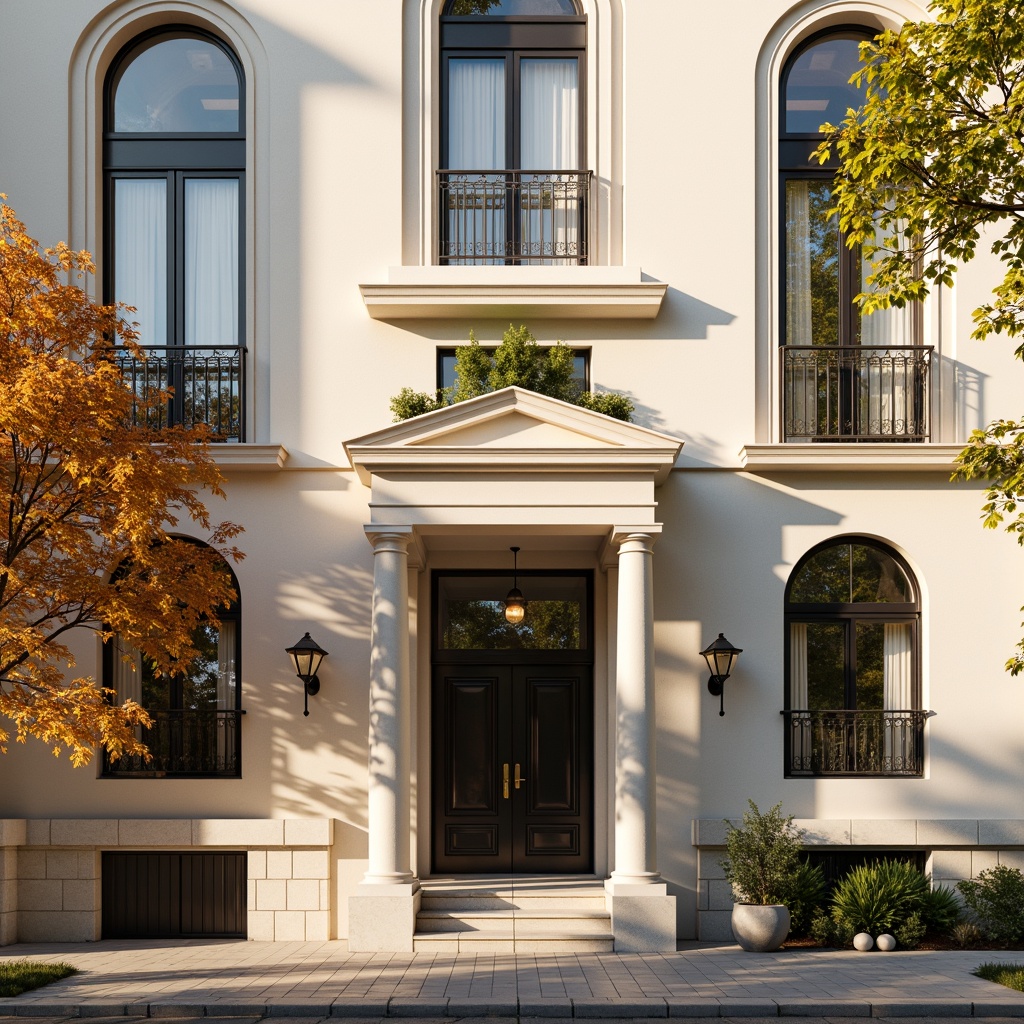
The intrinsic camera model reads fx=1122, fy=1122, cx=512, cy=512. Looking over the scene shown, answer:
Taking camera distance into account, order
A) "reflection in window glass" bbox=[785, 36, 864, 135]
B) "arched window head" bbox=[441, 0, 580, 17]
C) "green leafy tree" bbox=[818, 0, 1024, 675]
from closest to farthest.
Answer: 1. "green leafy tree" bbox=[818, 0, 1024, 675]
2. "reflection in window glass" bbox=[785, 36, 864, 135]
3. "arched window head" bbox=[441, 0, 580, 17]

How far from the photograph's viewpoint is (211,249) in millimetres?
15164

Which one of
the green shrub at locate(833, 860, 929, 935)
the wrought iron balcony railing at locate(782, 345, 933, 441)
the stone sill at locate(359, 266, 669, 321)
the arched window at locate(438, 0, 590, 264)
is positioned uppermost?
the arched window at locate(438, 0, 590, 264)

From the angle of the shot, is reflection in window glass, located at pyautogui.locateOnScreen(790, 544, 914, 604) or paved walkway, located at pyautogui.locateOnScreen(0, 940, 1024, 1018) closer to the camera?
paved walkway, located at pyautogui.locateOnScreen(0, 940, 1024, 1018)

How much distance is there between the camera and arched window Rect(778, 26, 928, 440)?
1456 cm

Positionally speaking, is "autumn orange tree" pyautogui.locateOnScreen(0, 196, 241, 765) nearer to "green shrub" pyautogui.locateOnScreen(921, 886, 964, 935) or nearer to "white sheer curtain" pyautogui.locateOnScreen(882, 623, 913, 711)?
"white sheer curtain" pyautogui.locateOnScreen(882, 623, 913, 711)

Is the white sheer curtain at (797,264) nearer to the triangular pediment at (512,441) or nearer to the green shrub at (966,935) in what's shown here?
the triangular pediment at (512,441)

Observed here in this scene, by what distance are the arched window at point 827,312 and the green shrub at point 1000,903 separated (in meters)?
5.43

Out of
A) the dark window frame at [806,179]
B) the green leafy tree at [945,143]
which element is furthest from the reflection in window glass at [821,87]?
the green leafy tree at [945,143]

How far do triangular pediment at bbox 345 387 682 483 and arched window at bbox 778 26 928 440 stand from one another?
2.69 meters

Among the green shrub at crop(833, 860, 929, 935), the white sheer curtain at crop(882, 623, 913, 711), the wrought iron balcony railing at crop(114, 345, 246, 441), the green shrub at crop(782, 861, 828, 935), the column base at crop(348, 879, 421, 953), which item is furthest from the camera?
the wrought iron balcony railing at crop(114, 345, 246, 441)

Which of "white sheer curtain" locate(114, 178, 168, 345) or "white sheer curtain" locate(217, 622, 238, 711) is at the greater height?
"white sheer curtain" locate(114, 178, 168, 345)

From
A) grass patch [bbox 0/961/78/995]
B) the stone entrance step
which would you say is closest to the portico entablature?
the stone entrance step

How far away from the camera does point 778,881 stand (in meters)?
12.8

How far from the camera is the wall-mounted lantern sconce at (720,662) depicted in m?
13.7
